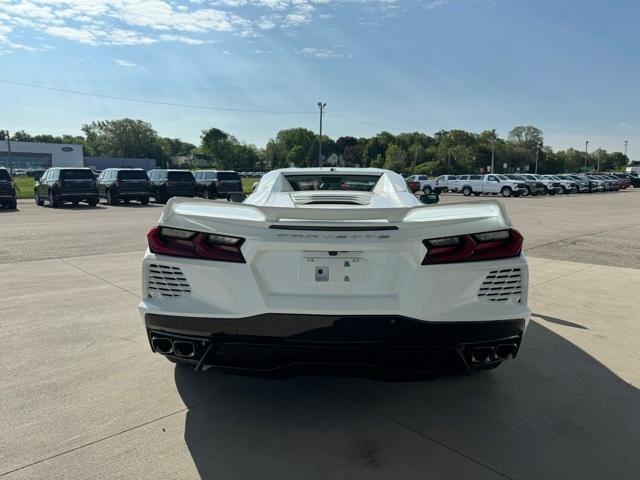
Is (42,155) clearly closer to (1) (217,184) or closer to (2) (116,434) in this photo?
(1) (217,184)

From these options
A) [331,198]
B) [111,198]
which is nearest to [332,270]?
[331,198]

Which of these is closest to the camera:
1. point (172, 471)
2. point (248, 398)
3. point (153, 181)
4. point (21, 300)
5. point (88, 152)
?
point (172, 471)

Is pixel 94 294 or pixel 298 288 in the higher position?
pixel 298 288

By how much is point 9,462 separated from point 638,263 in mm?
9340

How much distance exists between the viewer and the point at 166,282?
2568 millimetres

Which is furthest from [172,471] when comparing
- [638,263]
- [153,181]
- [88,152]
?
[88,152]

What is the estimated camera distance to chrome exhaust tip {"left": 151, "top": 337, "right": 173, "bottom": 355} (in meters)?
2.58

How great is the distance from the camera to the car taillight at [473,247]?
7.93ft

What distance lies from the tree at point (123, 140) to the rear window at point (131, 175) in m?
128

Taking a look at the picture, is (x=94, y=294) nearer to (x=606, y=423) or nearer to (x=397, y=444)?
(x=397, y=444)

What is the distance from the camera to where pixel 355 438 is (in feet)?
8.50

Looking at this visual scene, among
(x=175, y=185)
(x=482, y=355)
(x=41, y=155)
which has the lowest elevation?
(x=482, y=355)

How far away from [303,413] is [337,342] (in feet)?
Result: 2.62

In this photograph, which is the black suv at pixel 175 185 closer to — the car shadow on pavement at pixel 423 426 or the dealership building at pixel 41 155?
the car shadow on pavement at pixel 423 426
